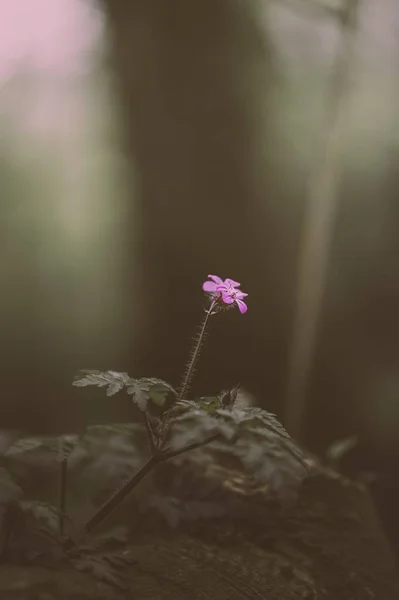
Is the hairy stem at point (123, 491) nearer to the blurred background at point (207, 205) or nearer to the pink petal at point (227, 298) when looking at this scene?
the pink petal at point (227, 298)

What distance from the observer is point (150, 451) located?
1075 mm

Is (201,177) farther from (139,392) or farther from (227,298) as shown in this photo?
(139,392)

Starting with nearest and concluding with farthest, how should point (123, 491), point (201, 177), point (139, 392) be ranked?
point (139, 392) → point (123, 491) → point (201, 177)

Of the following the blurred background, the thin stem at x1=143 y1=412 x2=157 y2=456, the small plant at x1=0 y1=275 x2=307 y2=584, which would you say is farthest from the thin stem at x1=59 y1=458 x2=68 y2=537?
the blurred background

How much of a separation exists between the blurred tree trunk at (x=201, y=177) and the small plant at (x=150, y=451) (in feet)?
1.28

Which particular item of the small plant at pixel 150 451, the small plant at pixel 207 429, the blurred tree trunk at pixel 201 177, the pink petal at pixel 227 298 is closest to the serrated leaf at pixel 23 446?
the small plant at pixel 150 451

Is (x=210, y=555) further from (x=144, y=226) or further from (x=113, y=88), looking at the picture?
(x=113, y=88)

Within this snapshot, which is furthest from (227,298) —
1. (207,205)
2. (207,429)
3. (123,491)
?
(207,205)

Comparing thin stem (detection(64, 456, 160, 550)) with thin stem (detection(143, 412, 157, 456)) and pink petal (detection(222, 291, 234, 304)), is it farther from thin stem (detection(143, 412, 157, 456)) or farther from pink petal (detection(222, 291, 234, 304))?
pink petal (detection(222, 291, 234, 304))

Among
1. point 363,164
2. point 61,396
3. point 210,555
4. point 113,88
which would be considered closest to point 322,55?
point 363,164

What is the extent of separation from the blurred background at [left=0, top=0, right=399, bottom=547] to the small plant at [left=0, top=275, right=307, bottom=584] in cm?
35

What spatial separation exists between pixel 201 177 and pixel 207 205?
6cm

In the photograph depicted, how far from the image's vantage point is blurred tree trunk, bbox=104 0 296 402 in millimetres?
1399

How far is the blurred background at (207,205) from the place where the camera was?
53.2 inches
